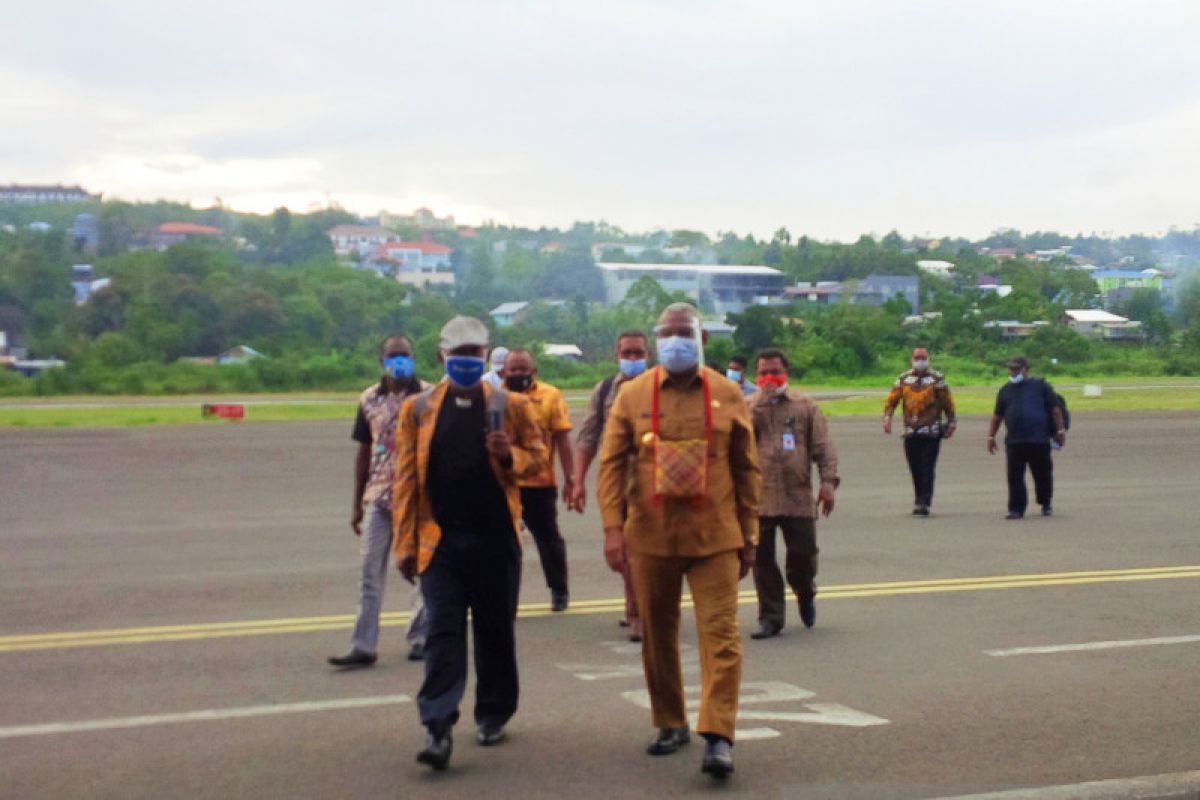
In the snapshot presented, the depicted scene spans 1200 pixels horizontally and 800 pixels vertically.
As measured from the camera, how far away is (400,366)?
864 centimetres

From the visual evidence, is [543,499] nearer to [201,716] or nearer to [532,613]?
[532,613]

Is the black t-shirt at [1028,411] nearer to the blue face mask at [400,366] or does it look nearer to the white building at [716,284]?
the blue face mask at [400,366]

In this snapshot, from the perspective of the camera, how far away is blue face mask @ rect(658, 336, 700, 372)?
6.45m

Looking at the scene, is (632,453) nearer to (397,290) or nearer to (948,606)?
(948,606)

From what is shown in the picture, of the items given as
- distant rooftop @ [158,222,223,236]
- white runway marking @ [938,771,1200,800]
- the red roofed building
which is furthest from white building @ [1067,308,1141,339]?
distant rooftop @ [158,222,223,236]

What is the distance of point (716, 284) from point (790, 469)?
8330 cm

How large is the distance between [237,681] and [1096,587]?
6.69m

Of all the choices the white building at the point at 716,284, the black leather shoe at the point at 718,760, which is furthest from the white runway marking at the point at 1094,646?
the white building at the point at 716,284

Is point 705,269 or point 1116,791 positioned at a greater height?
point 705,269

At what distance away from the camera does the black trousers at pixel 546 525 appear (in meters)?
10.4

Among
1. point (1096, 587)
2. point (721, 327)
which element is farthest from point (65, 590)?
point (721, 327)

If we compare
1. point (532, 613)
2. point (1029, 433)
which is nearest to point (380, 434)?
point (532, 613)

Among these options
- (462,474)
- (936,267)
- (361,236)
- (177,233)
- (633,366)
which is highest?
(361,236)

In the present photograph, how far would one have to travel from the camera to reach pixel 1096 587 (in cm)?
1168
